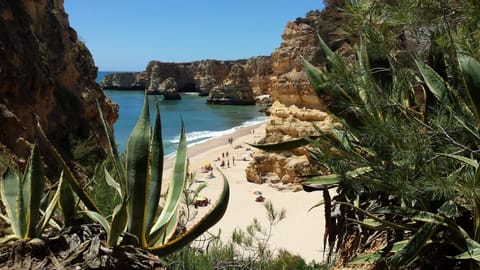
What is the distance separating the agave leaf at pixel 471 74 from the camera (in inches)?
91.1

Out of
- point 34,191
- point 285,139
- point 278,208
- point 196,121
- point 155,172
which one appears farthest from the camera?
point 196,121

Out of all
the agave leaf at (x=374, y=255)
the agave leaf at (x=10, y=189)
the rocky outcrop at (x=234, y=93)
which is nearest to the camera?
the agave leaf at (x=10, y=189)

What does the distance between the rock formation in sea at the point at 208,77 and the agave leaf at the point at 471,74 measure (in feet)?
192

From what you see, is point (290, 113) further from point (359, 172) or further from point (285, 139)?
point (359, 172)

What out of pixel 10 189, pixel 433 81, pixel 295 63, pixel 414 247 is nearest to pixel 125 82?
pixel 295 63

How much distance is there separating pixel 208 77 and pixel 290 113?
67.3 meters

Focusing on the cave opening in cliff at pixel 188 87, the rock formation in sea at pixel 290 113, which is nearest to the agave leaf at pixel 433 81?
the rock formation in sea at pixel 290 113

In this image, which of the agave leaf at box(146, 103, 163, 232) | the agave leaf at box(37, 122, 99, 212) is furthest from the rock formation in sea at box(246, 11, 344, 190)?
the agave leaf at box(37, 122, 99, 212)

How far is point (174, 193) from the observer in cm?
256

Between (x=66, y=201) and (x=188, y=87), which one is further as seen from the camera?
(x=188, y=87)

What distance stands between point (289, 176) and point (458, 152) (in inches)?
493

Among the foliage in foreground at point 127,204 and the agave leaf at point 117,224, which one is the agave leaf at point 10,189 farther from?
the agave leaf at point 117,224

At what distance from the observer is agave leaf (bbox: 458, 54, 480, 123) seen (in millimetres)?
2314

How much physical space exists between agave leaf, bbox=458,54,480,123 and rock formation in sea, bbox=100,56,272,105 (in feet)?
192
